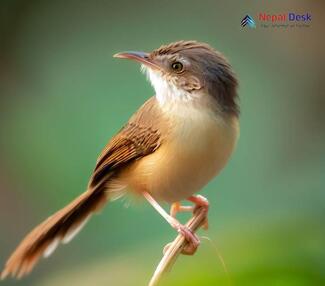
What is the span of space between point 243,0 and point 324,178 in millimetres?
572

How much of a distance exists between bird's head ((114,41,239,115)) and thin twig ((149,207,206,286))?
0.82 ft

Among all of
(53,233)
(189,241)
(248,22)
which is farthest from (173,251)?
(248,22)

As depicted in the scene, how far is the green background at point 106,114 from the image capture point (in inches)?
57.2

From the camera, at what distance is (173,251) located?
3.25 feet

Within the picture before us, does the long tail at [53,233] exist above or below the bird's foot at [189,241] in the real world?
above

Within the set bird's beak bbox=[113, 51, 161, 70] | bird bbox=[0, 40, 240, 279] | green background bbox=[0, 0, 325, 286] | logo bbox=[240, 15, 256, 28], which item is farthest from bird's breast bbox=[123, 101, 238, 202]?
logo bbox=[240, 15, 256, 28]

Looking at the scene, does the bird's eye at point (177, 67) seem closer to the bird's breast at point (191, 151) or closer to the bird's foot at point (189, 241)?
the bird's breast at point (191, 151)

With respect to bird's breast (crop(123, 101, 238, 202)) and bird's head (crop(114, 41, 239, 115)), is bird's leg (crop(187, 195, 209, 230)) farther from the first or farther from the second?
bird's head (crop(114, 41, 239, 115))

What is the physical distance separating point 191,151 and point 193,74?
167mm

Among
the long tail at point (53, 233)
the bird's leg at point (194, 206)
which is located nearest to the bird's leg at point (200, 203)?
the bird's leg at point (194, 206)

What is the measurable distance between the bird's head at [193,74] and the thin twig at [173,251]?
0.82 ft

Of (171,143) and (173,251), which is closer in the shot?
(173,251)

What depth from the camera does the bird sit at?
1105 mm

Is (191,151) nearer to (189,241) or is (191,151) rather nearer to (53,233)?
(189,241)
